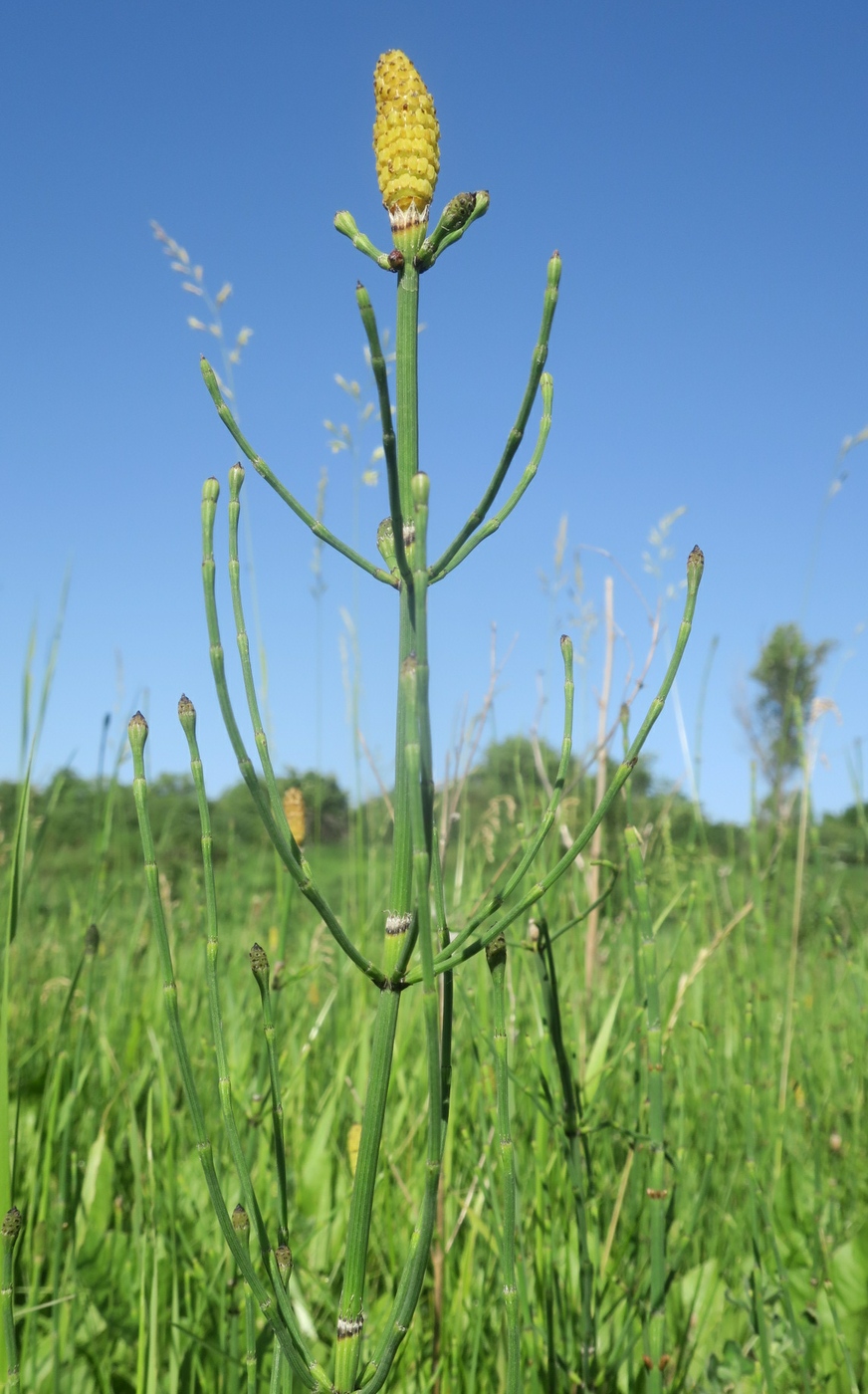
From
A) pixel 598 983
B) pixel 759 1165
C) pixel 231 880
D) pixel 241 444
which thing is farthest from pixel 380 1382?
pixel 231 880

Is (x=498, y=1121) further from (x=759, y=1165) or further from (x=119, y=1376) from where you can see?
(x=759, y=1165)

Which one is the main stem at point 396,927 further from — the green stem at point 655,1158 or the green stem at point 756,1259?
the green stem at point 756,1259

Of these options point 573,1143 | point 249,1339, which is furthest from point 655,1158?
point 249,1339

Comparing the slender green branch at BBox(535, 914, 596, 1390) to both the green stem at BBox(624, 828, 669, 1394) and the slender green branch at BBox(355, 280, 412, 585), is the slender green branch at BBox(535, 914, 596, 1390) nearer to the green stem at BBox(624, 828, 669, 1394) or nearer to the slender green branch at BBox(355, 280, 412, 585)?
the green stem at BBox(624, 828, 669, 1394)

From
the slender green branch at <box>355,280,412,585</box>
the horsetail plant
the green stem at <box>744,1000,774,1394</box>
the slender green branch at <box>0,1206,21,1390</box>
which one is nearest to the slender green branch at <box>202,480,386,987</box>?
the horsetail plant

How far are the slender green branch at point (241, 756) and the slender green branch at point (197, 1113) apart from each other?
2.9 inches

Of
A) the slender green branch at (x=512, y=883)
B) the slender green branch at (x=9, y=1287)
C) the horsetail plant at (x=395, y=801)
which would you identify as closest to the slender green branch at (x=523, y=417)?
the horsetail plant at (x=395, y=801)

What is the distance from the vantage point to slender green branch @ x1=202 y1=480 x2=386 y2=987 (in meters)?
0.63

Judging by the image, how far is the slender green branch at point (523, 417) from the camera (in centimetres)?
63

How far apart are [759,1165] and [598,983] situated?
19.2 inches

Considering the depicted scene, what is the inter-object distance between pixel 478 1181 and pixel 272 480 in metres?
0.83

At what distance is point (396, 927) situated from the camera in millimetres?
659

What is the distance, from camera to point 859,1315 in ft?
4.41

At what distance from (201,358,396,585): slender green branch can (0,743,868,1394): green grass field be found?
1.47 feet
